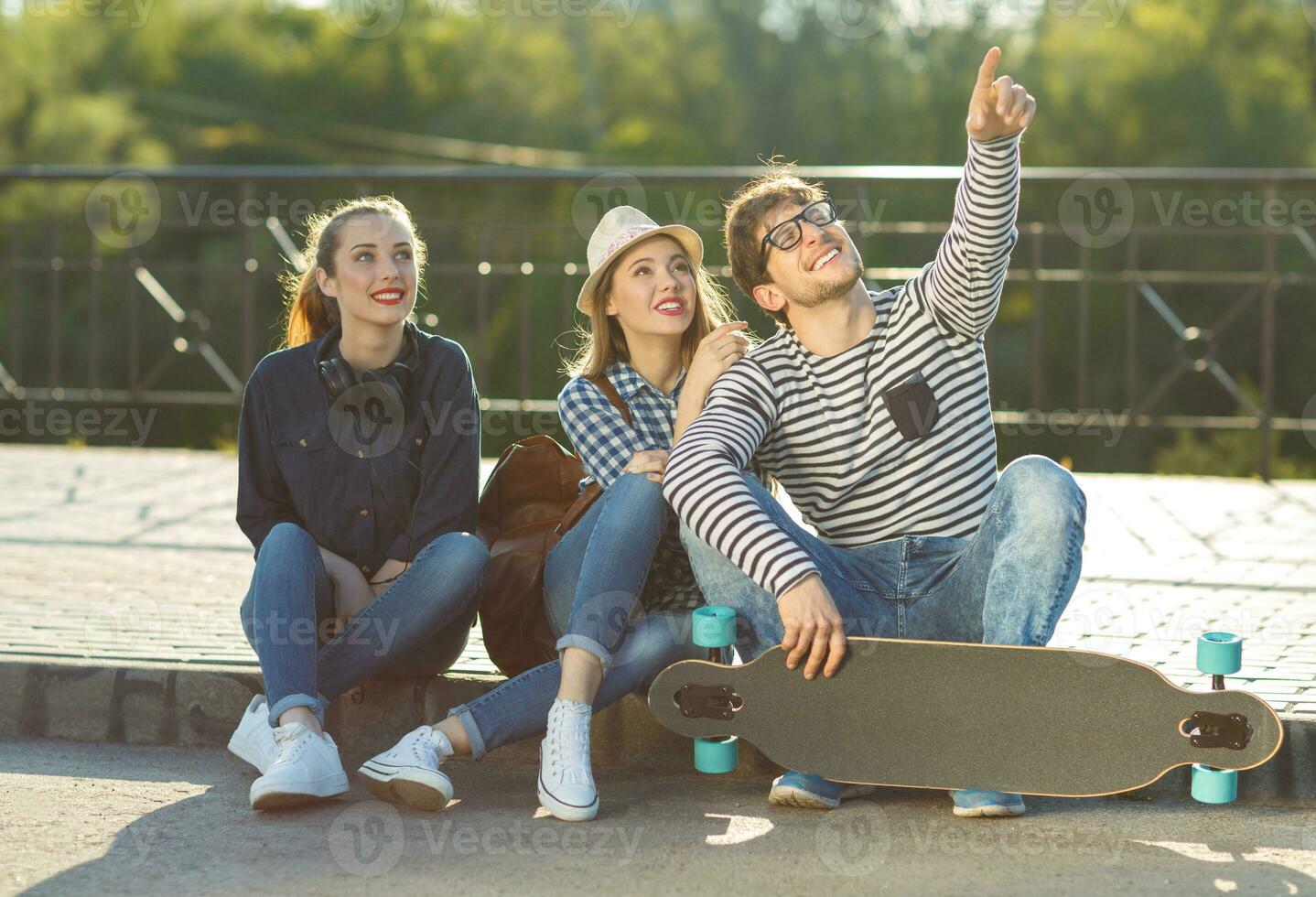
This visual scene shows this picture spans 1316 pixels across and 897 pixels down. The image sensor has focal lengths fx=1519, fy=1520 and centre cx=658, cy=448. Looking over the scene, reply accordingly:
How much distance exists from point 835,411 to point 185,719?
66.6 inches

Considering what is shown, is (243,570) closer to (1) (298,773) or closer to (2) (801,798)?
(1) (298,773)

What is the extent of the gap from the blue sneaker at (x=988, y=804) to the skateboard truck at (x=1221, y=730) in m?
0.35

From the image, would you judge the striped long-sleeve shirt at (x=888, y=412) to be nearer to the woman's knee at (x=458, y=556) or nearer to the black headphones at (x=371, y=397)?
the woman's knee at (x=458, y=556)

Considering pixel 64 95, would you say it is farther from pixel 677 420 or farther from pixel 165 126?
pixel 677 420

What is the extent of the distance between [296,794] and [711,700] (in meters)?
0.81

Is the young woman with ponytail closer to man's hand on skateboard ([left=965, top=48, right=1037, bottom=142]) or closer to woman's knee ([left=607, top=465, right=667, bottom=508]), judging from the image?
woman's knee ([left=607, top=465, right=667, bottom=508])

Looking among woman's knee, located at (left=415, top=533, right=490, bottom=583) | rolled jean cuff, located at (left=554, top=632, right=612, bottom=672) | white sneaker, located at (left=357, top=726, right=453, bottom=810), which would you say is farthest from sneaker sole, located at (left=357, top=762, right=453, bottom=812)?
woman's knee, located at (left=415, top=533, right=490, bottom=583)

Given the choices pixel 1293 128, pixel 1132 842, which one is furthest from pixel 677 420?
pixel 1293 128

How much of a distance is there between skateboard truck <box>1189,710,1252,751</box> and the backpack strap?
4.36 feet

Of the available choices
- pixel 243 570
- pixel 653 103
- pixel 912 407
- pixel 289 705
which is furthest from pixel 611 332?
pixel 653 103

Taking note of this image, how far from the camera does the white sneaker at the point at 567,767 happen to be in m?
2.89

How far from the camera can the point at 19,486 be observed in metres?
6.49

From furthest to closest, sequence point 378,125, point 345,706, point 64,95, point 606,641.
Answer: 1. point 378,125
2. point 64,95
3. point 345,706
4. point 606,641

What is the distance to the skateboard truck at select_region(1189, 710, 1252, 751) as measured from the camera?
268 centimetres
